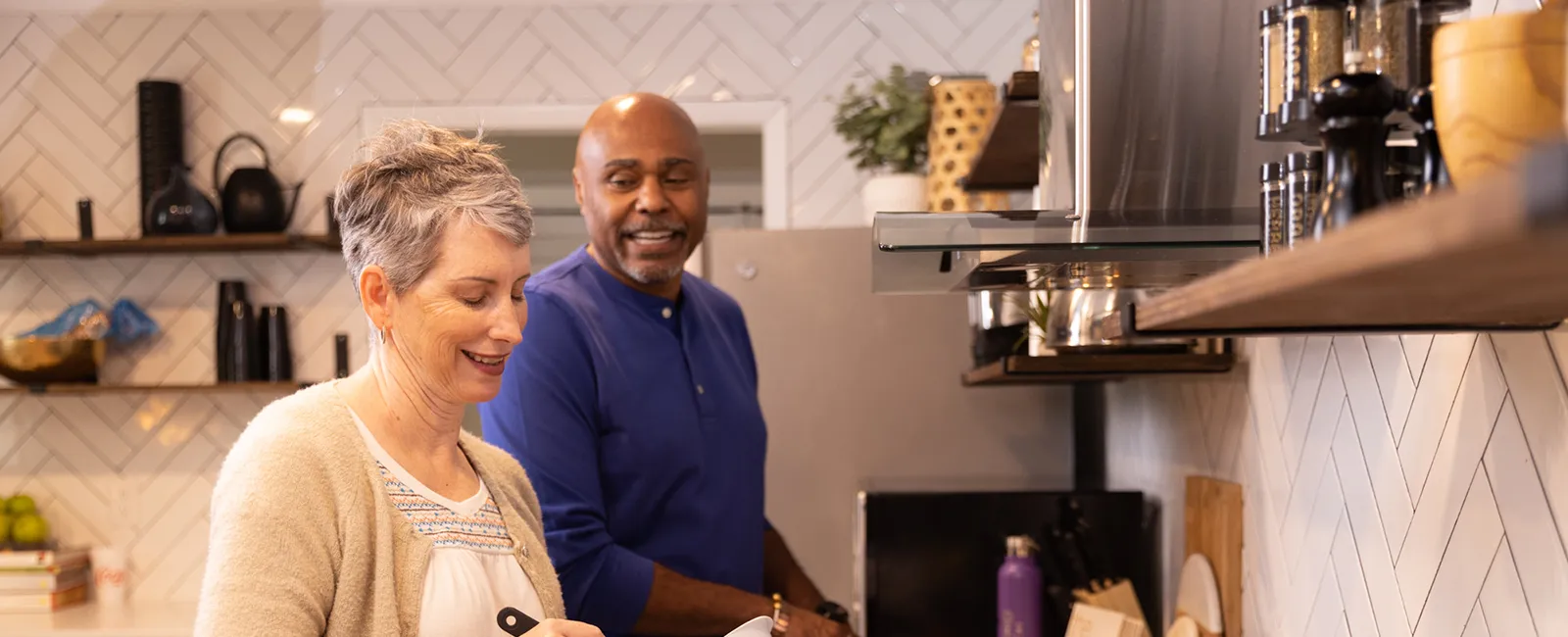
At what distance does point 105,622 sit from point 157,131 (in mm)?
1389

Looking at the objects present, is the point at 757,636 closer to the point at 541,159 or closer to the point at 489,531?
the point at 489,531

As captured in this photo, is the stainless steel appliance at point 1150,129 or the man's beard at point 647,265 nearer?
the stainless steel appliance at point 1150,129

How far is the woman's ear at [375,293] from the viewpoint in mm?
1297

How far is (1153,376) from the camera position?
6.66 ft

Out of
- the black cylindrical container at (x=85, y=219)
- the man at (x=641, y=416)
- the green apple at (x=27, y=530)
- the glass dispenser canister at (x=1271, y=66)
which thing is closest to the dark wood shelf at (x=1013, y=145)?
the man at (x=641, y=416)

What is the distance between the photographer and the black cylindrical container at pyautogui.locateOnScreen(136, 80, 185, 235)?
3814mm

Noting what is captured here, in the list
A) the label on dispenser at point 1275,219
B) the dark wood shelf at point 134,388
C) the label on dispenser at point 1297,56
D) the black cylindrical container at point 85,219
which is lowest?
the dark wood shelf at point 134,388

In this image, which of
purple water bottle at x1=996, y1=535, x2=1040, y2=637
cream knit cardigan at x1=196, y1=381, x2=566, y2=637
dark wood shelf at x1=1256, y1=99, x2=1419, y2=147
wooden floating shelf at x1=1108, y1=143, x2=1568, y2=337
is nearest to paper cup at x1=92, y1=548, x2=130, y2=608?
purple water bottle at x1=996, y1=535, x2=1040, y2=637

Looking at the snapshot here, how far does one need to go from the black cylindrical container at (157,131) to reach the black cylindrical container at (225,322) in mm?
298

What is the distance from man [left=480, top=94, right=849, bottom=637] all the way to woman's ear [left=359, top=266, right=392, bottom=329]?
1.53ft

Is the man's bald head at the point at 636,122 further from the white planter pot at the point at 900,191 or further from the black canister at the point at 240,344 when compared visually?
the black canister at the point at 240,344

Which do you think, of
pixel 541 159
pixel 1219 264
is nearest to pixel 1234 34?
pixel 1219 264

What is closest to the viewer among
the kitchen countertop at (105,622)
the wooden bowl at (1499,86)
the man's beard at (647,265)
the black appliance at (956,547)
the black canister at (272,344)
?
the wooden bowl at (1499,86)

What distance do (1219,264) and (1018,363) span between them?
72cm
